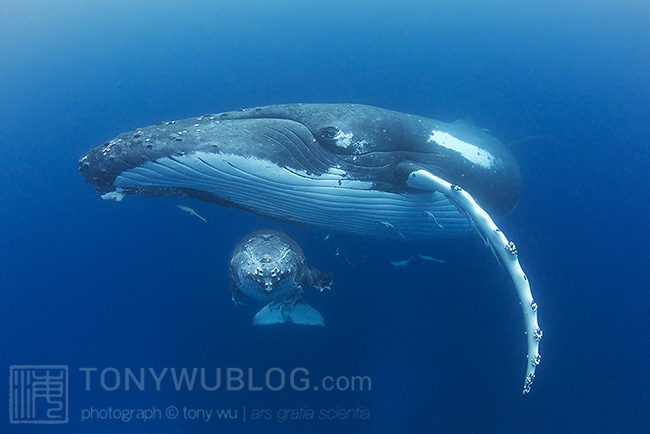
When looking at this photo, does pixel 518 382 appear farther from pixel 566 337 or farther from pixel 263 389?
pixel 263 389

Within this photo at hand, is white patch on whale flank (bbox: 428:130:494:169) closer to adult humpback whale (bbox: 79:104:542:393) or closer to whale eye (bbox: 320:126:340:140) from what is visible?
adult humpback whale (bbox: 79:104:542:393)

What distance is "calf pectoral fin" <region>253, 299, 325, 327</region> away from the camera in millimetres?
6766

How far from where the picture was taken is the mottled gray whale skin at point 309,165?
5.22 metres

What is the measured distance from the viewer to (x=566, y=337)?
875cm

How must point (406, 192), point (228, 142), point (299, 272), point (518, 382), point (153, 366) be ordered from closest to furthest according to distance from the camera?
point (228, 142), point (299, 272), point (406, 192), point (518, 382), point (153, 366)

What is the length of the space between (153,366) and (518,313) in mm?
8704

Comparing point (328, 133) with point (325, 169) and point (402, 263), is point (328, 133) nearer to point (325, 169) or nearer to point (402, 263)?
point (325, 169)

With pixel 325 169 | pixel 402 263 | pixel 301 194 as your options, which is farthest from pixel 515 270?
pixel 402 263

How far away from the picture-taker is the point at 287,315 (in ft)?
22.3

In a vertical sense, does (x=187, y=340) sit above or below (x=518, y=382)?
above

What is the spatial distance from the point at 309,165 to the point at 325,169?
259mm

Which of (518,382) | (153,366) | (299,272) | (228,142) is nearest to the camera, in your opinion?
(228,142)

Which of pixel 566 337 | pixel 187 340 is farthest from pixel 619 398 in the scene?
pixel 187 340

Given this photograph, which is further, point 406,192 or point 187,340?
point 187,340
